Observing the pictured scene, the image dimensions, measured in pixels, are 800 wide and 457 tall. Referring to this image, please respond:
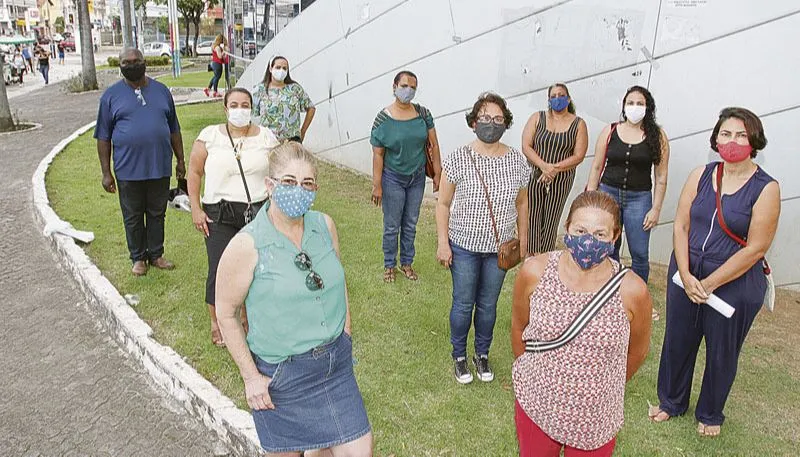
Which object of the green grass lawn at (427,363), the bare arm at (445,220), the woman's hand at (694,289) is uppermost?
the bare arm at (445,220)

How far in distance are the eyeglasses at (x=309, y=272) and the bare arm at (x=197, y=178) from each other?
199 centimetres

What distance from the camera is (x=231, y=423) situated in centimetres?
391

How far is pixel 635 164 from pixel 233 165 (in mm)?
2875

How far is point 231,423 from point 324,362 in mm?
1374

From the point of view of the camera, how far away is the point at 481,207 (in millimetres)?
4094

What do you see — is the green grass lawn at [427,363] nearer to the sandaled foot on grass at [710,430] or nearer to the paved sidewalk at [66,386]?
the sandaled foot on grass at [710,430]

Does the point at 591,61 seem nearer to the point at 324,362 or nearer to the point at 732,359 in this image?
the point at 732,359

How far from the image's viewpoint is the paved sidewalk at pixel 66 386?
3998mm

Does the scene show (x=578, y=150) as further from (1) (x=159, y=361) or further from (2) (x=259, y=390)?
(2) (x=259, y=390)

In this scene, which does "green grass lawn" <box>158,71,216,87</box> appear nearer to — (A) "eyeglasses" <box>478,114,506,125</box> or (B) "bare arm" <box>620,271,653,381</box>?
(A) "eyeglasses" <box>478,114,506,125</box>

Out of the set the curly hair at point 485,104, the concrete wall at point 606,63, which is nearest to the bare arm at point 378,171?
the curly hair at point 485,104

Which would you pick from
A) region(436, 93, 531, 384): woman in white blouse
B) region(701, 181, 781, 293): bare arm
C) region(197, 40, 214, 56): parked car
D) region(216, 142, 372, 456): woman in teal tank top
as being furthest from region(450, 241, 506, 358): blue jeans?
region(197, 40, 214, 56): parked car

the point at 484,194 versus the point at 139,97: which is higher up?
the point at 139,97

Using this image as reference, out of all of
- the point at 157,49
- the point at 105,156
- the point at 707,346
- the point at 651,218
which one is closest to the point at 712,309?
the point at 707,346
